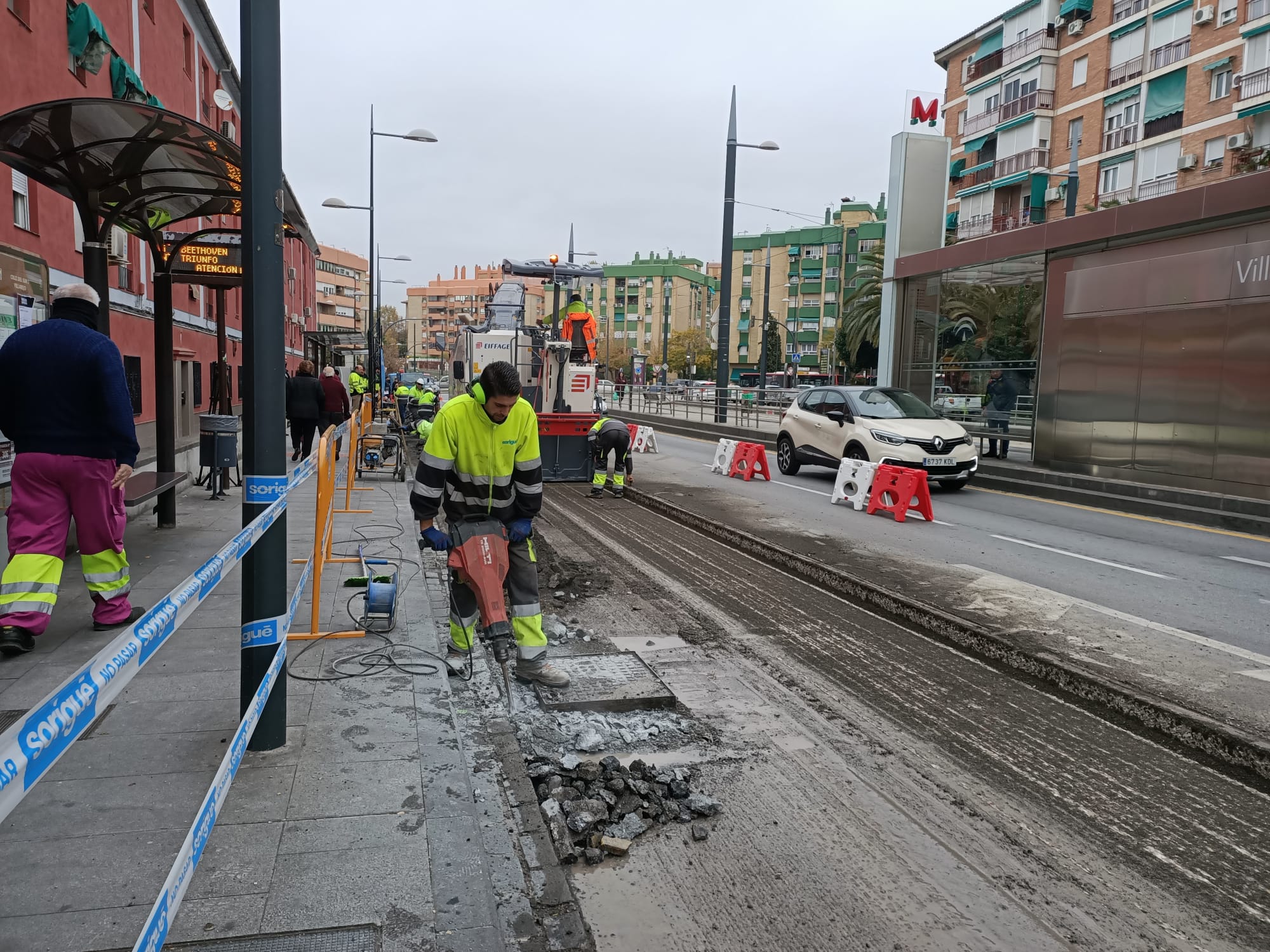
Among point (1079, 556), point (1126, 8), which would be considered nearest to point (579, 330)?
point (1079, 556)

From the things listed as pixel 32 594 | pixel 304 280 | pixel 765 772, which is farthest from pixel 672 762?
pixel 304 280

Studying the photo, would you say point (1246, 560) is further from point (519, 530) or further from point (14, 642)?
point (14, 642)

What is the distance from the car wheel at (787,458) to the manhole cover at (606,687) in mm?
11560

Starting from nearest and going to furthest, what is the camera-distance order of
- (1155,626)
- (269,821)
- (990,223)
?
1. (269,821)
2. (1155,626)
3. (990,223)

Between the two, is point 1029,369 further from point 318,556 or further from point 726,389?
point 318,556

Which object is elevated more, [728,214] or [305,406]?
[728,214]

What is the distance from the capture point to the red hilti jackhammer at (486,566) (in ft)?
16.4

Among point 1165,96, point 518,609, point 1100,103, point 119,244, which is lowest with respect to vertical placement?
point 518,609

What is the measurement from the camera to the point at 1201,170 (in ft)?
111

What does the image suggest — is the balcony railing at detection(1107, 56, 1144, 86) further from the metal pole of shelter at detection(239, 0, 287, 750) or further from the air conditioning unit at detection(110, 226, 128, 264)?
the metal pole of shelter at detection(239, 0, 287, 750)

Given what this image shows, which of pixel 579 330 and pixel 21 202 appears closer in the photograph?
pixel 21 202

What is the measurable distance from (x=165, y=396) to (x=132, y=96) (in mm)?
9093

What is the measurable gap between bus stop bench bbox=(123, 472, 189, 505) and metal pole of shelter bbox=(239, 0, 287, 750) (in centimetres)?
413

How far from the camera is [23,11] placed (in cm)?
1030
